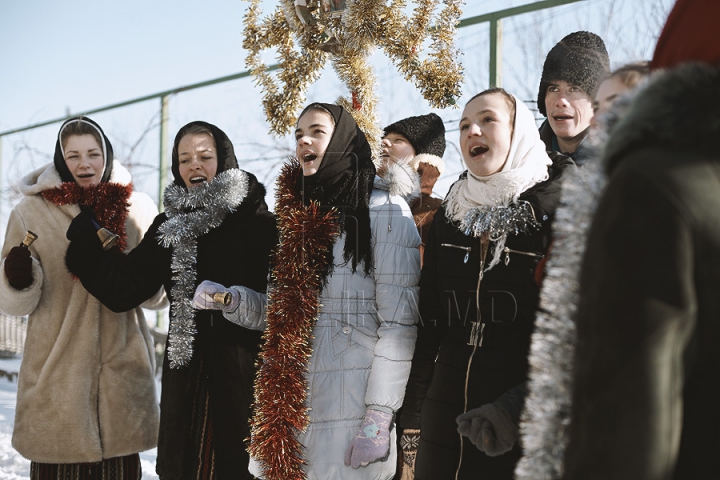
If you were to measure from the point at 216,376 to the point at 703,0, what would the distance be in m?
2.38

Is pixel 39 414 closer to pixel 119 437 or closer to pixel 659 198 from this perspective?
pixel 119 437

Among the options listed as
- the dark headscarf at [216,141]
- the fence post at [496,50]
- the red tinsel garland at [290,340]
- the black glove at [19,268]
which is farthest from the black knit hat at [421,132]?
the black glove at [19,268]

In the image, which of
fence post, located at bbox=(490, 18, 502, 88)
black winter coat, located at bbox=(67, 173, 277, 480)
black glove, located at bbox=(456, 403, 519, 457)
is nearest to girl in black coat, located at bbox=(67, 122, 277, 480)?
black winter coat, located at bbox=(67, 173, 277, 480)

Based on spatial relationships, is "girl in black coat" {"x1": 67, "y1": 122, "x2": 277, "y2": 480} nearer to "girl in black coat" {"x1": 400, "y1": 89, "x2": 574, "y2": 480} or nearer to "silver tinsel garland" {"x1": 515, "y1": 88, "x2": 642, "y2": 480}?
"girl in black coat" {"x1": 400, "y1": 89, "x2": 574, "y2": 480}

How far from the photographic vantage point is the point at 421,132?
147 inches

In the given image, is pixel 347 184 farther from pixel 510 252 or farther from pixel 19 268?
pixel 19 268

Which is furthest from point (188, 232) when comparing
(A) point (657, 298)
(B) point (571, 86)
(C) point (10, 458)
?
(C) point (10, 458)

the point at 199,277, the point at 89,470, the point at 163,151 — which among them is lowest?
the point at 89,470

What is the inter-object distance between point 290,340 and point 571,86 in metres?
1.43

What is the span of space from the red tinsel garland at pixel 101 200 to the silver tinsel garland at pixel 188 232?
43 centimetres

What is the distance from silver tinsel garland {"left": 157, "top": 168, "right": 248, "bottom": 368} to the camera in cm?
291

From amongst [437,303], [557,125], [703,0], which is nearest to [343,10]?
[557,125]

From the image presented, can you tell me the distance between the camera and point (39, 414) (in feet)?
10.6

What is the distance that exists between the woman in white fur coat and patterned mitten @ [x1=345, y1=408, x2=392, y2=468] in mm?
1411
